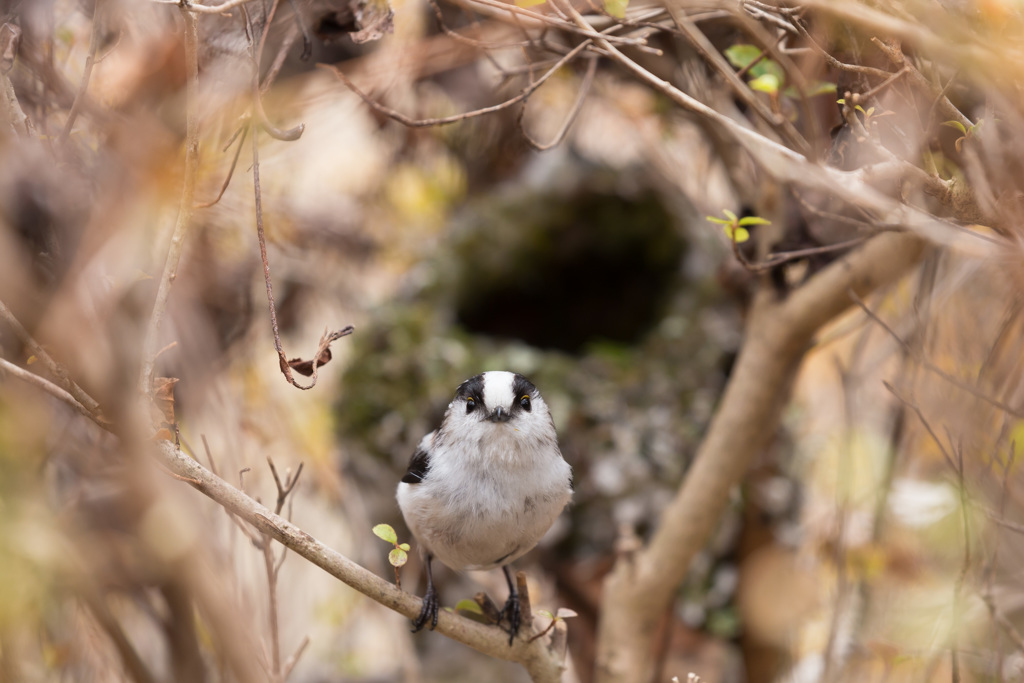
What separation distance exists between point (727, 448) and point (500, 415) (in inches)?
32.7

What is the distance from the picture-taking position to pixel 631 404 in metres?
3.18

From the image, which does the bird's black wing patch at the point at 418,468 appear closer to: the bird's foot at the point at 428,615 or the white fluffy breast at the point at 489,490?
the white fluffy breast at the point at 489,490

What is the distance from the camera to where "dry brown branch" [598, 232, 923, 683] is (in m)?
2.17

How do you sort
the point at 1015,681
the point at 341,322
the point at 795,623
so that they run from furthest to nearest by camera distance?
the point at 341,322 < the point at 795,623 < the point at 1015,681

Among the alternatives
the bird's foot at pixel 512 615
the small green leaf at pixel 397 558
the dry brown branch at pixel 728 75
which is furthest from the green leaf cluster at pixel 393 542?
the dry brown branch at pixel 728 75

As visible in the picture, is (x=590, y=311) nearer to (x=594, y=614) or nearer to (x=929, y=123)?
(x=594, y=614)

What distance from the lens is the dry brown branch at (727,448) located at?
2174 millimetres

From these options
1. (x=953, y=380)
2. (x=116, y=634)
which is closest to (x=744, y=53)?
(x=953, y=380)

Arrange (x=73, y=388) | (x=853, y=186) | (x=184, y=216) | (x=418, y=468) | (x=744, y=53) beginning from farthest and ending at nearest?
1. (x=418, y=468)
2. (x=744, y=53)
3. (x=853, y=186)
4. (x=184, y=216)
5. (x=73, y=388)

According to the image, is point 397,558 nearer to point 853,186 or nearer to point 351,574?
point 351,574

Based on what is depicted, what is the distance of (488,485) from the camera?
1.89 meters

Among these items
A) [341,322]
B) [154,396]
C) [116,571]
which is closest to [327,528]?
[341,322]

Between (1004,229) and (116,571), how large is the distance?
2.10 metres

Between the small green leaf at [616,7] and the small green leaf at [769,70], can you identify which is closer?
the small green leaf at [616,7]
